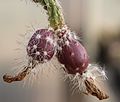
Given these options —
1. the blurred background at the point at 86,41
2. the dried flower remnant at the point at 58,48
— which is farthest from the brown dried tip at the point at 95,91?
the blurred background at the point at 86,41

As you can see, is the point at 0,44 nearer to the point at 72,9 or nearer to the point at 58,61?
the point at 72,9

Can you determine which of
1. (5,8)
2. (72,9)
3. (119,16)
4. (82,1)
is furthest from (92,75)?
(119,16)

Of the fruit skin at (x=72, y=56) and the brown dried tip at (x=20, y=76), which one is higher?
the fruit skin at (x=72, y=56)

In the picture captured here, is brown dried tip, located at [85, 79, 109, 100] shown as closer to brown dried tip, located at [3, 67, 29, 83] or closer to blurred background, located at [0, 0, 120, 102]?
brown dried tip, located at [3, 67, 29, 83]

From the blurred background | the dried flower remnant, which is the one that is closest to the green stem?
the dried flower remnant

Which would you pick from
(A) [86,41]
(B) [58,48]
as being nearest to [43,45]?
(B) [58,48]

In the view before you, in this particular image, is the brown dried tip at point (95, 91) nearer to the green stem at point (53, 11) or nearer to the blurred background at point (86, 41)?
the green stem at point (53, 11)
